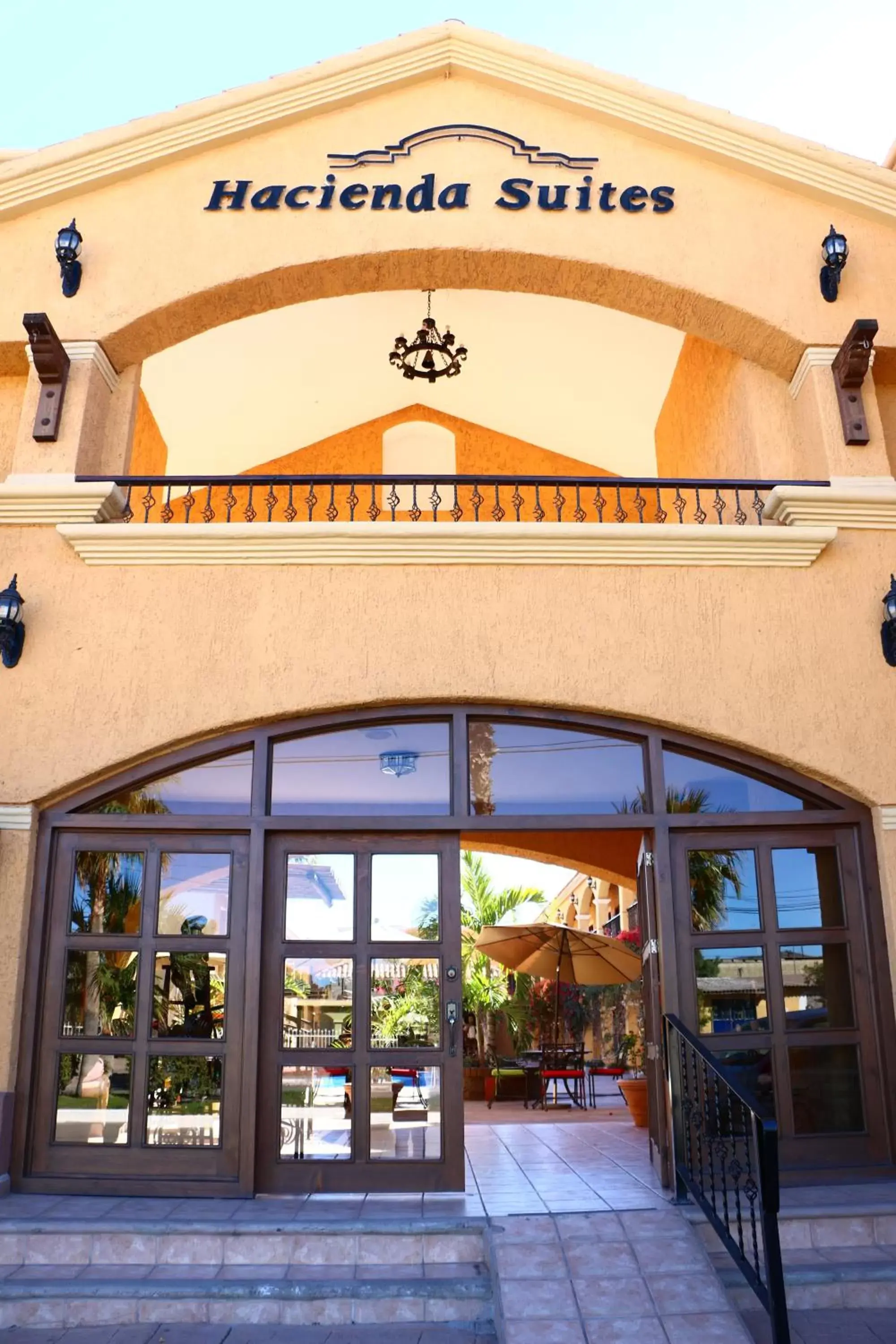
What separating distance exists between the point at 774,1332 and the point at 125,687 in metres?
4.93

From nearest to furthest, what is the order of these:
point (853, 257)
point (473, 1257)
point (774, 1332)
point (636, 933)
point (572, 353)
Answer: point (774, 1332), point (473, 1257), point (853, 257), point (572, 353), point (636, 933)

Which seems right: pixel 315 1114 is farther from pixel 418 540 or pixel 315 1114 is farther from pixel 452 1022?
pixel 418 540

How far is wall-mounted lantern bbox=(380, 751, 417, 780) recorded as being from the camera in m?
7.14

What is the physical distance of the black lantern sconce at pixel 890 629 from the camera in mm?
6992

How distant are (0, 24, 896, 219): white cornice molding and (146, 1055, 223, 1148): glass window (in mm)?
6142

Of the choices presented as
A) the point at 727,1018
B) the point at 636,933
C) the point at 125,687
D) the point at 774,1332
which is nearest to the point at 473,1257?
the point at 774,1332

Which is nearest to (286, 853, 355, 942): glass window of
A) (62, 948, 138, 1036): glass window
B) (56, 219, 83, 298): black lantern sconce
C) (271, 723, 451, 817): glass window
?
(271, 723, 451, 817): glass window

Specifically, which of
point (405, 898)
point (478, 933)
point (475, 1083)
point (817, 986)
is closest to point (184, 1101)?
point (405, 898)

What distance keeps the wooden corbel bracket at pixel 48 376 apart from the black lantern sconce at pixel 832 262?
5392 mm

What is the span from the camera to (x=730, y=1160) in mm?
6445

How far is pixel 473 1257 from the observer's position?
5.64m

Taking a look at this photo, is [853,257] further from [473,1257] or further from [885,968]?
[473,1257]

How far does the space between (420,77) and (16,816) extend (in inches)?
245

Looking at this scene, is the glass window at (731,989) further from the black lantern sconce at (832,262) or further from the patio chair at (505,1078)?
the patio chair at (505,1078)
